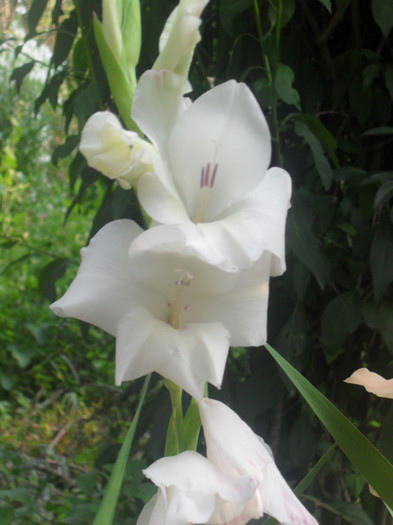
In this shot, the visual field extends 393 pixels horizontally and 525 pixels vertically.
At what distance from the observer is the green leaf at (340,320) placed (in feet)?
3.38

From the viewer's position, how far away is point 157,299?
1.36 ft

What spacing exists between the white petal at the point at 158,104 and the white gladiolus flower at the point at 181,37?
0.06 ft

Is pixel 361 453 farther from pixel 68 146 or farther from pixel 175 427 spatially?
pixel 68 146

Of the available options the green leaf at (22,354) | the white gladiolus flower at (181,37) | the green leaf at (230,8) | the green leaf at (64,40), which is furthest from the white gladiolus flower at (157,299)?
the green leaf at (22,354)

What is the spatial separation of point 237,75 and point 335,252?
363 millimetres

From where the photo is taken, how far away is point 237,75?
114cm

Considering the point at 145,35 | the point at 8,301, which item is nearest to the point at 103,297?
the point at 145,35

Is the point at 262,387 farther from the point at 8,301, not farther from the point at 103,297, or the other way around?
the point at 8,301

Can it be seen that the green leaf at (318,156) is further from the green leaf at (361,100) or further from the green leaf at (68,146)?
the green leaf at (68,146)

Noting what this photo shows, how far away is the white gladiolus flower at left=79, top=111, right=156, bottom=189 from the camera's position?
35cm

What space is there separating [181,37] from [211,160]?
8 centimetres

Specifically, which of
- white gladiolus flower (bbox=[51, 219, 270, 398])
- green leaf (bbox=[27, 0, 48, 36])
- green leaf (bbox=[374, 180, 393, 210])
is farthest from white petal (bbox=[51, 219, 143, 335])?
green leaf (bbox=[27, 0, 48, 36])

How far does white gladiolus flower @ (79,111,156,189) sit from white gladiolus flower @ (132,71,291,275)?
2 centimetres

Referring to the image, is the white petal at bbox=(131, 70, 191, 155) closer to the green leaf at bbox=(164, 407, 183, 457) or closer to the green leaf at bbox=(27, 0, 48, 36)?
the green leaf at bbox=(164, 407, 183, 457)
